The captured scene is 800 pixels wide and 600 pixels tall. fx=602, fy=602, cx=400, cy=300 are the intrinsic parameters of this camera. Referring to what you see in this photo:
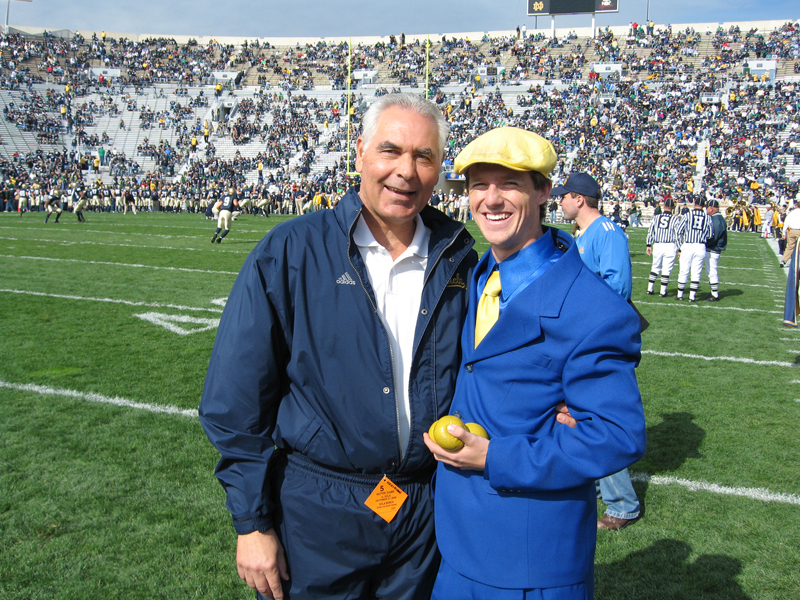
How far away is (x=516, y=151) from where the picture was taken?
1669 millimetres

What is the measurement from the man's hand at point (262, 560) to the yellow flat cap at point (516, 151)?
1.30m

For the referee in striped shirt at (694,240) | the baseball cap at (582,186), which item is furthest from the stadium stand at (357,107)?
the baseball cap at (582,186)

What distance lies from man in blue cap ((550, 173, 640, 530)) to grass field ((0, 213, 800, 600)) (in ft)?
0.48

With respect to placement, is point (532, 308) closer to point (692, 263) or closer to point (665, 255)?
point (665, 255)

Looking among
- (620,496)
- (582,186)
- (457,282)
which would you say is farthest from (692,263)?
(457,282)

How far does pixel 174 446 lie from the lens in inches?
182

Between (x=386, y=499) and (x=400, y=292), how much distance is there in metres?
0.67

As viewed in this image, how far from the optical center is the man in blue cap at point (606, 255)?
373 cm

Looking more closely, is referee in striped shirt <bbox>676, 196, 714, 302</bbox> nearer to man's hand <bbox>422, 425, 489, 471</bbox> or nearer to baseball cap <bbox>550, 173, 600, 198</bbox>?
baseball cap <bbox>550, 173, 600, 198</bbox>

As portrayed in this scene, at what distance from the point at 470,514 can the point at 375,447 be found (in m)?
0.35

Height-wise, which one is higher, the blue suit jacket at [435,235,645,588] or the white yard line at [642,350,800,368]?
the blue suit jacket at [435,235,645,588]

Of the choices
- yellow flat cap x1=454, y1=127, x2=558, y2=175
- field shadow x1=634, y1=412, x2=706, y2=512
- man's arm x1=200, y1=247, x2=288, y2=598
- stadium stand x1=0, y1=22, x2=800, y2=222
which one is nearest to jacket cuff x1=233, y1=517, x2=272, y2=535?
man's arm x1=200, y1=247, x2=288, y2=598

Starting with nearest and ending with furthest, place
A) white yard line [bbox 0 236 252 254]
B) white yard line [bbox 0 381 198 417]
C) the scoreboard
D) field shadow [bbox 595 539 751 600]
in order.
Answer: field shadow [bbox 595 539 751 600] → white yard line [bbox 0 381 198 417] → white yard line [bbox 0 236 252 254] → the scoreboard

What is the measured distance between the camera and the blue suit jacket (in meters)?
1.51
